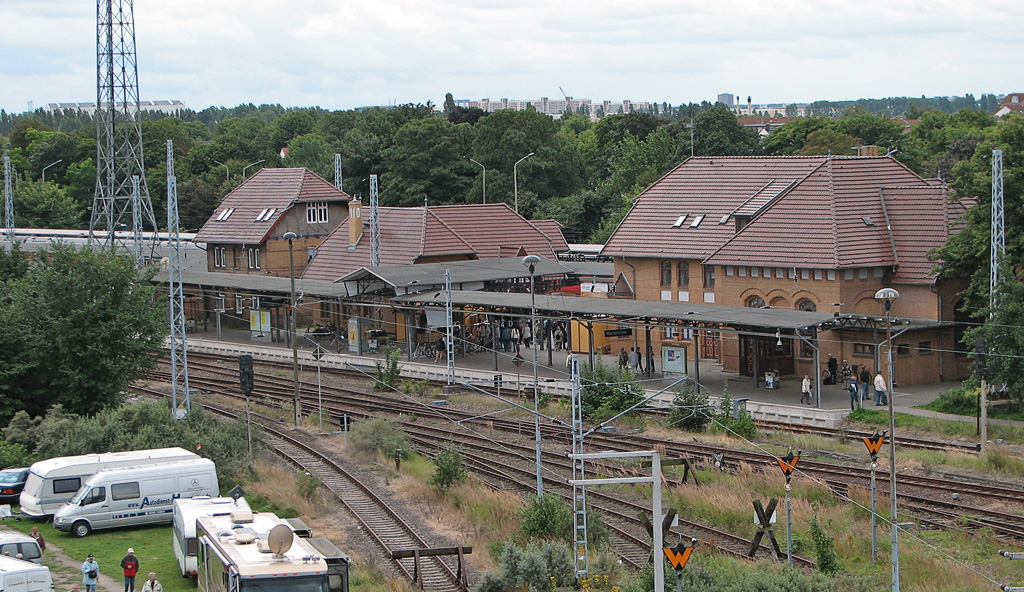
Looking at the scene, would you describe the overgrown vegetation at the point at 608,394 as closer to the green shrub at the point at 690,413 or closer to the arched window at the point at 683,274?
the green shrub at the point at 690,413

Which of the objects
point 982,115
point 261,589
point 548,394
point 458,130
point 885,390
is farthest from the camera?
point 982,115

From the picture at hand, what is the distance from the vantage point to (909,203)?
46594 millimetres

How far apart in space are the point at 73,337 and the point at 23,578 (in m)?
18.6

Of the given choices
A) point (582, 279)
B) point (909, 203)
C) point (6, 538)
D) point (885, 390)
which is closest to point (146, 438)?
point (6, 538)

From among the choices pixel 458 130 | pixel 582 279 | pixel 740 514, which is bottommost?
pixel 740 514

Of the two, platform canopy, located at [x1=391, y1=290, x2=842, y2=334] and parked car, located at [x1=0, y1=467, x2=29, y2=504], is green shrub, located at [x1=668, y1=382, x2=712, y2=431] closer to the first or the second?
platform canopy, located at [x1=391, y1=290, x2=842, y2=334]

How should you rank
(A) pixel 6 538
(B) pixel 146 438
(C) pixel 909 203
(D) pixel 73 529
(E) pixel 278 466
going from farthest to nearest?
(C) pixel 909 203 → (E) pixel 278 466 → (B) pixel 146 438 → (D) pixel 73 529 → (A) pixel 6 538

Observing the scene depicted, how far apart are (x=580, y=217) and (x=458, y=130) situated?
14420mm

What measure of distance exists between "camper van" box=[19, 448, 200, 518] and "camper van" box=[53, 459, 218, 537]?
0.49 meters

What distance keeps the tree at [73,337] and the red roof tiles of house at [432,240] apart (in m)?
23.1

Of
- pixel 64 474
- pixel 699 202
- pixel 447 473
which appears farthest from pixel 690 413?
pixel 64 474

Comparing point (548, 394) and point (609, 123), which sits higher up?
point (609, 123)

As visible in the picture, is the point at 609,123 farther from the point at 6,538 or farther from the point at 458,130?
the point at 6,538

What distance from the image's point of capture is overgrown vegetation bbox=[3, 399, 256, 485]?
104ft
